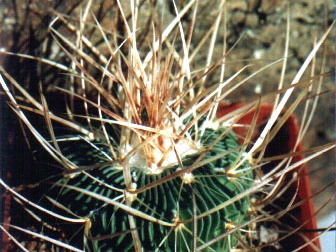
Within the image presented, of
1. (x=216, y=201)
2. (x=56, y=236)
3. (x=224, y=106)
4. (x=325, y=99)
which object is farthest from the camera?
(x=325, y=99)

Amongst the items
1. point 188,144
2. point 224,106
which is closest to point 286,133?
point 224,106

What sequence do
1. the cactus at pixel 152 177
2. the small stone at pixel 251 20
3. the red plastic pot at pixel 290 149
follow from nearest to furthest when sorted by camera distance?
the cactus at pixel 152 177
the red plastic pot at pixel 290 149
the small stone at pixel 251 20

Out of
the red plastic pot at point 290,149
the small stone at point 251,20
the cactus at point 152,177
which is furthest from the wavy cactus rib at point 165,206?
the small stone at point 251,20

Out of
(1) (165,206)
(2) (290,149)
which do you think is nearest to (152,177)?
(1) (165,206)

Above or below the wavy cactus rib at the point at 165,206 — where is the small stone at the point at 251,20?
above

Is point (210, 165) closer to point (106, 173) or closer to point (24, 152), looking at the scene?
point (106, 173)

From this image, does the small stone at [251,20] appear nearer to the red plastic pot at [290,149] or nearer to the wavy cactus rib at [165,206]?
the red plastic pot at [290,149]

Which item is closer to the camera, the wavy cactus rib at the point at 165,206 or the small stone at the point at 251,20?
the wavy cactus rib at the point at 165,206

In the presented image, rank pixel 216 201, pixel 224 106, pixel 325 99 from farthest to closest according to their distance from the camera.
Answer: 1. pixel 325 99
2. pixel 224 106
3. pixel 216 201

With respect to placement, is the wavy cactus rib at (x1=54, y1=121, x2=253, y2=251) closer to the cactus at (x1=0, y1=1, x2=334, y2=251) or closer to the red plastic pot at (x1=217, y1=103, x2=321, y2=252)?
the cactus at (x1=0, y1=1, x2=334, y2=251)
